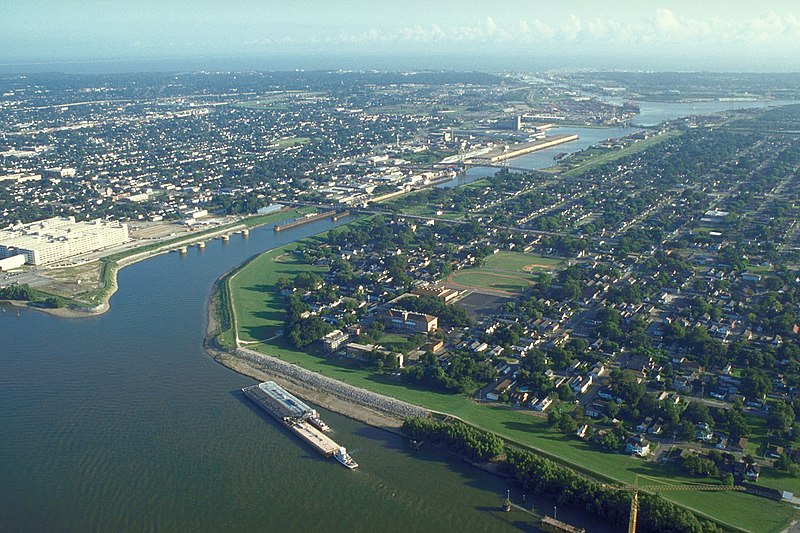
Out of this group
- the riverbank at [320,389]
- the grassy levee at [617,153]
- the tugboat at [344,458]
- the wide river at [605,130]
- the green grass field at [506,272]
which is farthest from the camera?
the wide river at [605,130]

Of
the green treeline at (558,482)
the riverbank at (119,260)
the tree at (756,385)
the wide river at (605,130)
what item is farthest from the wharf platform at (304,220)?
the tree at (756,385)

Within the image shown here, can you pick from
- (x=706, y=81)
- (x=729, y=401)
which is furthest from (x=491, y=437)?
(x=706, y=81)

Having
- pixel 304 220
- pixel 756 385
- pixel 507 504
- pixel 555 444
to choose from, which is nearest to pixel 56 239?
pixel 304 220

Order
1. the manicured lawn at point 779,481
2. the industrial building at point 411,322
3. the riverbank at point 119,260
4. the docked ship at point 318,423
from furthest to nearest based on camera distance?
the riverbank at point 119,260, the industrial building at point 411,322, the docked ship at point 318,423, the manicured lawn at point 779,481

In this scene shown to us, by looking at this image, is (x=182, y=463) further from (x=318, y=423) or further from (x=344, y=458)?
(x=344, y=458)

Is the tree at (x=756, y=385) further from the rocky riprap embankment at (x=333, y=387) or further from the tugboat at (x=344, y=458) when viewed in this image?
the tugboat at (x=344, y=458)

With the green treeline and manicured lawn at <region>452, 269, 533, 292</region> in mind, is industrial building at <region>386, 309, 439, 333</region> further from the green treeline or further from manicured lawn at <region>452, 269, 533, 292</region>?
the green treeline

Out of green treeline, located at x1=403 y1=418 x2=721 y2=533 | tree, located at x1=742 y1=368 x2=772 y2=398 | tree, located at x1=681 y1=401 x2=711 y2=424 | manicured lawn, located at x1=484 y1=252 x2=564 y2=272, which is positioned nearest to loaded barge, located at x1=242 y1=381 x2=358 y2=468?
green treeline, located at x1=403 y1=418 x2=721 y2=533
